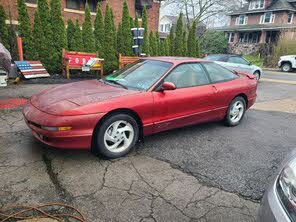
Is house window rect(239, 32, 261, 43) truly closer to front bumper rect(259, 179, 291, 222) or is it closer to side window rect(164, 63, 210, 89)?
side window rect(164, 63, 210, 89)

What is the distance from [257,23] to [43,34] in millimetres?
33405

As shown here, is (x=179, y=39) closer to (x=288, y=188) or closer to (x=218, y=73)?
(x=218, y=73)

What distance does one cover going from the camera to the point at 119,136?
3369 mm

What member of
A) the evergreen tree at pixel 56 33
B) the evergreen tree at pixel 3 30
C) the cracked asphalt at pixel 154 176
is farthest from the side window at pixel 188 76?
the evergreen tree at pixel 3 30

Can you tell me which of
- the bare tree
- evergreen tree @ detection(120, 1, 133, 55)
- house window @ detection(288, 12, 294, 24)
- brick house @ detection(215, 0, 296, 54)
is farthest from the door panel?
house window @ detection(288, 12, 294, 24)

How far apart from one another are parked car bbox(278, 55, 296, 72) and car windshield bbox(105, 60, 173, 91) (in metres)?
20.2

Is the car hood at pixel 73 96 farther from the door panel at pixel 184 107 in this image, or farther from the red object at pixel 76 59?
the red object at pixel 76 59

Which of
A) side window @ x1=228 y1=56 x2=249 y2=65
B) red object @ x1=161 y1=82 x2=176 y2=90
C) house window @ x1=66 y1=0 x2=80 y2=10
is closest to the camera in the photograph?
red object @ x1=161 y1=82 x2=176 y2=90

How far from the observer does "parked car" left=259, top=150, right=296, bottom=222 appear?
1483 mm

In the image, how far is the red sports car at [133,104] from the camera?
3.01 m

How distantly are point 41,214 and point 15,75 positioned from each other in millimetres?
7591

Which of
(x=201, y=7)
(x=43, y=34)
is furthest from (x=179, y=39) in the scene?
(x=201, y=7)

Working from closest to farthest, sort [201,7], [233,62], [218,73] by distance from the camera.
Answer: [218,73]
[233,62]
[201,7]

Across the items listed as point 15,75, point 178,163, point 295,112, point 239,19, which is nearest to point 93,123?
point 178,163
